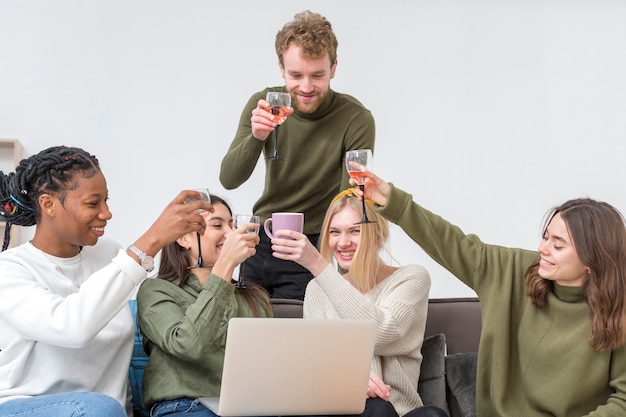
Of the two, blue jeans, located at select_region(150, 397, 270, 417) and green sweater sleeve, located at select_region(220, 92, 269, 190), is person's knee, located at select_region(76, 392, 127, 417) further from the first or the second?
green sweater sleeve, located at select_region(220, 92, 269, 190)

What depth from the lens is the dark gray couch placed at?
2.88m

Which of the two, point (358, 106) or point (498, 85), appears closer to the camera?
point (358, 106)

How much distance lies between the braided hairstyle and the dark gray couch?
93cm

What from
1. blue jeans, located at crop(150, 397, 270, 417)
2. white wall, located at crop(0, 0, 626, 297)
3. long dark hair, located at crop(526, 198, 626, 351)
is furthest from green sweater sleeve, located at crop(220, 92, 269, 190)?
white wall, located at crop(0, 0, 626, 297)

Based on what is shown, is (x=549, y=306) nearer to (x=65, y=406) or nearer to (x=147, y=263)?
(x=147, y=263)

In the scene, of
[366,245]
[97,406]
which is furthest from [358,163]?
[97,406]

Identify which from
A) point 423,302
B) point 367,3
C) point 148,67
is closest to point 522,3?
point 367,3

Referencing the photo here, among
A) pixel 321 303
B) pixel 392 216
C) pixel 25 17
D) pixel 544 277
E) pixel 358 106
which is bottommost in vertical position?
pixel 321 303

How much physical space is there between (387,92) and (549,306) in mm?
3163

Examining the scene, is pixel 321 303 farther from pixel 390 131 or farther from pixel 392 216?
pixel 390 131

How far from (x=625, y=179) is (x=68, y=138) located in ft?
12.4

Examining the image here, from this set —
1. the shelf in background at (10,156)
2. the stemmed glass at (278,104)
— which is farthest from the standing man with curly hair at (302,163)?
the shelf in background at (10,156)

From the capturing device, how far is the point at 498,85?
5.70 m

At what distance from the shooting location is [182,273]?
2.76m
